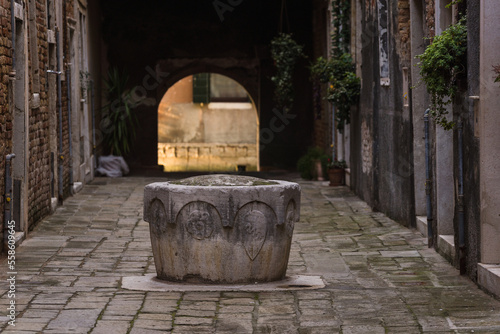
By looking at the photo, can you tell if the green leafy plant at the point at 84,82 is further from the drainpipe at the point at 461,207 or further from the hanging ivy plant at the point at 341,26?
the drainpipe at the point at 461,207

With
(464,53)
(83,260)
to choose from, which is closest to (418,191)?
(464,53)

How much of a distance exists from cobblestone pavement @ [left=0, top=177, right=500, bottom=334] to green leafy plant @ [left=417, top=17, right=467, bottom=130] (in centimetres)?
159

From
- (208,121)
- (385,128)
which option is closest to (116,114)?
(385,128)

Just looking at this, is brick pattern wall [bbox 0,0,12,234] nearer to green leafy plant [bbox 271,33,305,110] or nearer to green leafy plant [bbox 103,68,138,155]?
green leafy plant [bbox 271,33,305,110]

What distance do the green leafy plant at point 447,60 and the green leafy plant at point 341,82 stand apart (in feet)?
22.7

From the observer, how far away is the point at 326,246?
10.0 metres

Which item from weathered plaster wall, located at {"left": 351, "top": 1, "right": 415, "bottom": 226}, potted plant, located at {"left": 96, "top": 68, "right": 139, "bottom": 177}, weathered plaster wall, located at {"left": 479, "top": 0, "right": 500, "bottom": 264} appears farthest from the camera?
potted plant, located at {"left": 96, "top": 68, "right": 139, "bottom": 177}

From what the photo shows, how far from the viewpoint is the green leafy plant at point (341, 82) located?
1513cm

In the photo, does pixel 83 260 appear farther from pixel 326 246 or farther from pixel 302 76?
pixel 302 76

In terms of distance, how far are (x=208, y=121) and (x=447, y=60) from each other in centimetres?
2482

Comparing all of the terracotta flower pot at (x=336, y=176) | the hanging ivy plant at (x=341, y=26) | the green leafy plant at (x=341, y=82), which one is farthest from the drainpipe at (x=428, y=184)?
the terracotta flower pot at (x=336, y=176)

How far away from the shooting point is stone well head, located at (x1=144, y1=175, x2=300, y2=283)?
7328 millimetres

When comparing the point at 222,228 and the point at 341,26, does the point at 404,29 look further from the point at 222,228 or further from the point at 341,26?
the point at 341,26

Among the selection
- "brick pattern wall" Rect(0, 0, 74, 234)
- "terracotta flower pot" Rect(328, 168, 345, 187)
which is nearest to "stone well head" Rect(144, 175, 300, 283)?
"brick pattern wall" Rect(0, 0, 74, 234)
